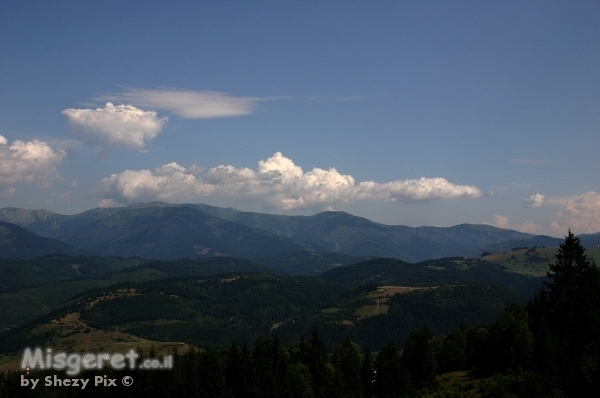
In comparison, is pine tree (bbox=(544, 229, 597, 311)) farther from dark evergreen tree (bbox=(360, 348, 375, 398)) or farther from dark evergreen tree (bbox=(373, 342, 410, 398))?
dark evergreen tree (bbox=(360, 348, 375, 398))

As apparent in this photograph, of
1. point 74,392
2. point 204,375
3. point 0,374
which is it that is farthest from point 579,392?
point 0,374

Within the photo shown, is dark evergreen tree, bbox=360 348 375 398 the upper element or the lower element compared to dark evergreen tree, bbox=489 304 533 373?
lower

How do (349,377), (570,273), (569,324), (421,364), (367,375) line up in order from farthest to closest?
1. (367,375)
2. (421,364)
3. (349,377)
4. (570,273)
5. (569,324)

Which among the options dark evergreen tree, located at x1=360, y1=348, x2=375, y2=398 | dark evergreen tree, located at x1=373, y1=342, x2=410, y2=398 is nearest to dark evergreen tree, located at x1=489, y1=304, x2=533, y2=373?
dark evergreen tree, located at x1=373, y1=342, x2=410, y2=398

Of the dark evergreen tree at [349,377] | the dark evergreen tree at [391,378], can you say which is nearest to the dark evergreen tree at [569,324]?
the dark evergreen tree at [391,378]

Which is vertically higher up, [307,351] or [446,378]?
[307,351]

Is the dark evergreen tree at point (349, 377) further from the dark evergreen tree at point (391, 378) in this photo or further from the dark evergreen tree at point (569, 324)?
the dark evergreen tree at point (569, 324)

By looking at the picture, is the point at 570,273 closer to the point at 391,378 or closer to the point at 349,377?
the point at 391,378

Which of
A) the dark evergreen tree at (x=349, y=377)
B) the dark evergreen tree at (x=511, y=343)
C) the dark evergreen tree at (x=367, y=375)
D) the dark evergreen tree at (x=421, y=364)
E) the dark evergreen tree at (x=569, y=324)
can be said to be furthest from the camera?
the dark evergreen tree at (x=367, y=375)

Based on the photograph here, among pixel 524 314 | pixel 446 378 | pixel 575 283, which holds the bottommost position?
pixel 446 378

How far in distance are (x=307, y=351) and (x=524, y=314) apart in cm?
3777

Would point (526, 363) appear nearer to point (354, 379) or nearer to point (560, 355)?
point (560, 355)

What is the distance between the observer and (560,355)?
218 ft

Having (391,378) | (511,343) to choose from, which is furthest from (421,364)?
(511,343)
